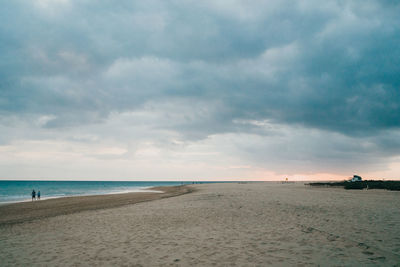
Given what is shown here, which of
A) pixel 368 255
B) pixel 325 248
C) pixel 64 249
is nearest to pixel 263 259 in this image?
pixel 325 248

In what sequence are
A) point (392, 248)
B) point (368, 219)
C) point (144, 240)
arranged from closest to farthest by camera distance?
point (392, 248) → point (144, 240) → point (368, 219)

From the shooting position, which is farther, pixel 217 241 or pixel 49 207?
pixel 49 207

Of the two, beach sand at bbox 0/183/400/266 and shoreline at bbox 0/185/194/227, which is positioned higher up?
beach sand at bbox 0/183/400/266

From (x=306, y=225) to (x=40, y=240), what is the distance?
1414 cm

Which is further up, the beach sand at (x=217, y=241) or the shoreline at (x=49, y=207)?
the beach sand at (x=217, y=241)

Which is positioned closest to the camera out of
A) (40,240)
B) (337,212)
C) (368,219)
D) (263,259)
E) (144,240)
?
(263,259)

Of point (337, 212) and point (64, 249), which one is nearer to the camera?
point (64, 249)

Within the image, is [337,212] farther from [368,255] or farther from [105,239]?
[105,239]

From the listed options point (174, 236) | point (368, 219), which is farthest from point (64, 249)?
point (368, 219)

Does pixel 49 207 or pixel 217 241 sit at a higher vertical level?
pixel 217 241

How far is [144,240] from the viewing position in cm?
1138

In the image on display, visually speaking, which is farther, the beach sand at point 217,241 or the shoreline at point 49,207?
the shoreline at point 49,207

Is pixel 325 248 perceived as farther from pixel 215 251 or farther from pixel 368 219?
pixel 368 219

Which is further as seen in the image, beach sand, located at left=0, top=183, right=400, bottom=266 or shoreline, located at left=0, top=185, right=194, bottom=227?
shoreline, located at left=0, top=185, right=194, bottom=227
